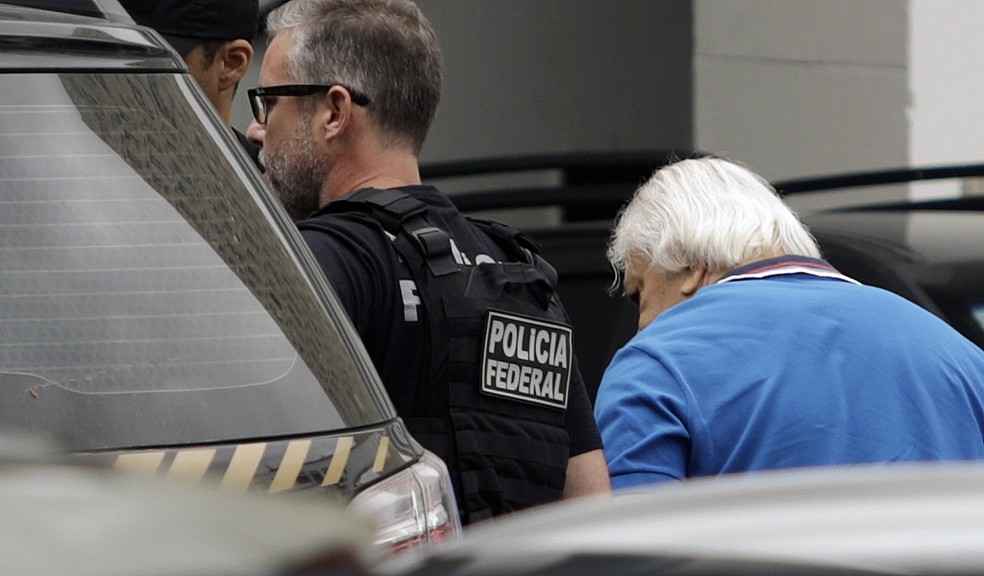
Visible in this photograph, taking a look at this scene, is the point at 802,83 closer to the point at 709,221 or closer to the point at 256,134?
the point at 256,134

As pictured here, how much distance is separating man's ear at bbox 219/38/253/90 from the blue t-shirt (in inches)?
54.4

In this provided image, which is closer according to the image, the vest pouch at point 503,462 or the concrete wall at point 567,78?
the vest pouch at point 503,462

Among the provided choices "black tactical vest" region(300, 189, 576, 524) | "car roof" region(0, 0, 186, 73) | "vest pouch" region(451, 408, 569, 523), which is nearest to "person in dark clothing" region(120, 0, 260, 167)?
"black tactical vest" region(300, 189, 576, 524)

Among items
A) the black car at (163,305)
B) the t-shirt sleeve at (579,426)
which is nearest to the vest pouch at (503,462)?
the t-shirt sleeve at (579,426)

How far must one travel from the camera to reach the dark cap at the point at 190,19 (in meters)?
3.96

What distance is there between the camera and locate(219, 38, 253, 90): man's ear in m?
4.07

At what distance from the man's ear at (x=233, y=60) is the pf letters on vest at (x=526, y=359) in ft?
4.00

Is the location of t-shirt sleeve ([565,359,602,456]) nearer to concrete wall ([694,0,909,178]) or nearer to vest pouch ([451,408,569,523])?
vest pouch ([451,408,569,523])

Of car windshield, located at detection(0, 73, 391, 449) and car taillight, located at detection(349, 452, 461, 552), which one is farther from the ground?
car windshield, located at detection(0, 73, 391, 449)

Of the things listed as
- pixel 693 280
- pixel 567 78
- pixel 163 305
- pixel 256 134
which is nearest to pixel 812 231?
pixel 693 280

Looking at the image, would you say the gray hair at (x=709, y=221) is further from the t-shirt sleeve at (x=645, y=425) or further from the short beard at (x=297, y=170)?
the short beard at (x=297, y=170)

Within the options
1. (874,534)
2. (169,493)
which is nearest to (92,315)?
(169,493)

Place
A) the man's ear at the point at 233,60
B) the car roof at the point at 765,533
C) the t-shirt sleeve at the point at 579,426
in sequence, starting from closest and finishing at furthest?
the car roof at the point at 765,533 < the t-shirt sleeve at the point at 579,426 < the man's ear at the point at 233,60

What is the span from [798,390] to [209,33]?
5.53 feet
